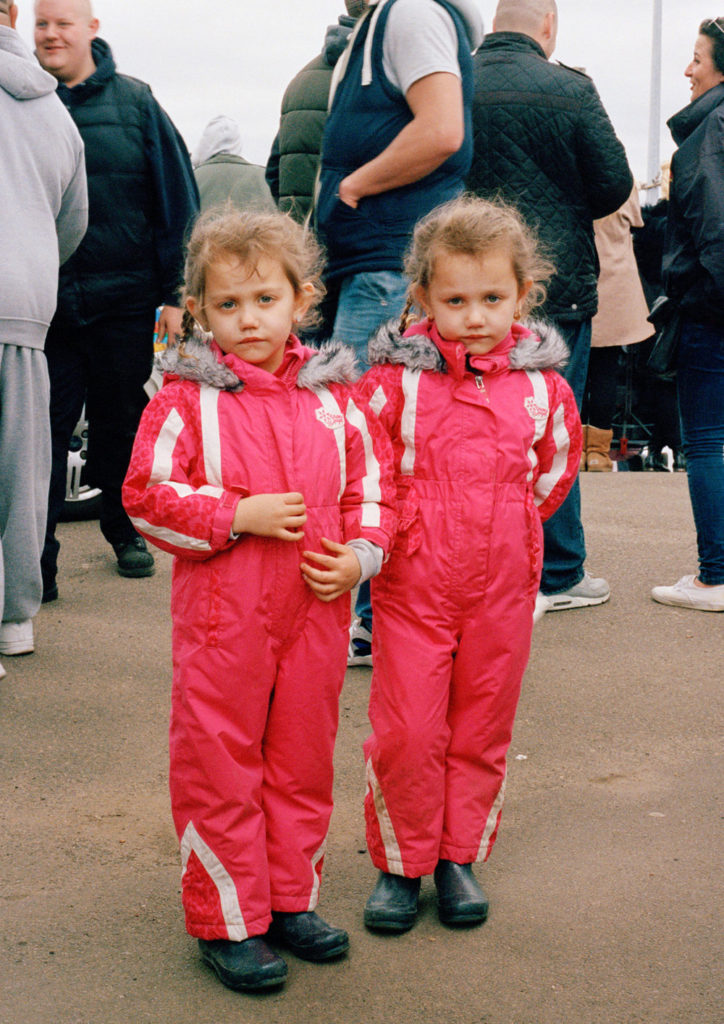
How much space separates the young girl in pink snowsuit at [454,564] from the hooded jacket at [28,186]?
1.70 metres

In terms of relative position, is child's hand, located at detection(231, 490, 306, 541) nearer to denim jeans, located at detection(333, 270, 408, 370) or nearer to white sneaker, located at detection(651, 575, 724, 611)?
denim jeans, located at detection(333, 270, 408, 370)

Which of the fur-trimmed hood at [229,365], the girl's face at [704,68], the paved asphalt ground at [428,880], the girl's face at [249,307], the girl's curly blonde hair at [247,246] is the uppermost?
the girl's face at [704,68]

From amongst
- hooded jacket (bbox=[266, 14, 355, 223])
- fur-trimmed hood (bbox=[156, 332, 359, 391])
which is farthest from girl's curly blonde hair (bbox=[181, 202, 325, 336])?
hooded jacket (bbox=[266, 14, 355, 223])

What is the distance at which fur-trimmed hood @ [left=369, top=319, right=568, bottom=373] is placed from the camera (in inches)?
105

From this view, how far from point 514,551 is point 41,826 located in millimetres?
1354

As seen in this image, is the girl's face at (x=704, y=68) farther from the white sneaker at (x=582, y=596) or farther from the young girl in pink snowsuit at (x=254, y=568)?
the young girl in pink snowsuit at (x=254, y=568)

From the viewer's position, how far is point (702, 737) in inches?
146

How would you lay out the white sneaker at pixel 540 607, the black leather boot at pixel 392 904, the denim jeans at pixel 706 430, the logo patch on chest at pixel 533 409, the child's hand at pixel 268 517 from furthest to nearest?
the denim jeans at pixel 706 430, the white sneaker at pixel 540 607, the logo patch on chest at pixel 533 409, the black leather boot at pixel 392 904, the child's hand at pixel 268 517

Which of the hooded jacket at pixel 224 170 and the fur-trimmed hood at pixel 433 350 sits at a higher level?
the hooded jacket at pixel 224 170

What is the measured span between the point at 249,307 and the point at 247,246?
0.12m

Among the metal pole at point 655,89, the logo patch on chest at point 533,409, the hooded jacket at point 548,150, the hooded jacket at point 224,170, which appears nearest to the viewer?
the logo patch on chest at point 533,409

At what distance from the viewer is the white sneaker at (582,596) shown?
4969 millimetres

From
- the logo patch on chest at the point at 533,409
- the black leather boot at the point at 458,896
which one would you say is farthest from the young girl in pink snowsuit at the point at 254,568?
the logo patch on chest at the point at 533,409

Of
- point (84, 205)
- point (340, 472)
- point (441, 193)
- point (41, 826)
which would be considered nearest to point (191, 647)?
point (340, 472)
